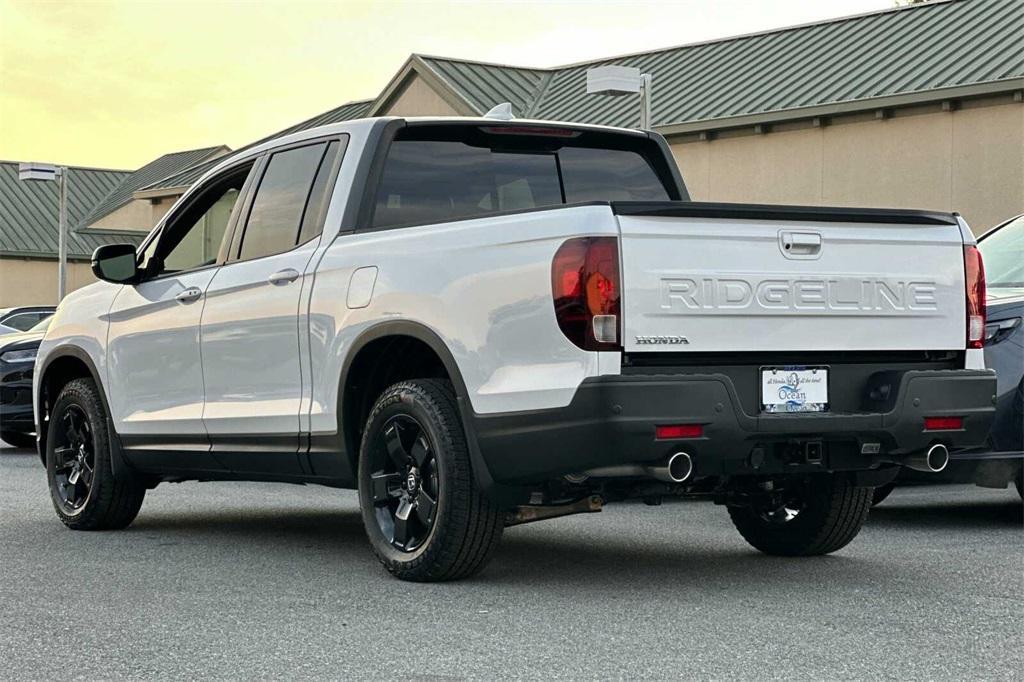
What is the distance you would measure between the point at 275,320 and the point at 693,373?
7.52 feet

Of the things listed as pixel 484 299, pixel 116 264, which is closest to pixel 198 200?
pixel 116 264

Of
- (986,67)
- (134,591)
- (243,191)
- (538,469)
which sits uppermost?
(986,67)

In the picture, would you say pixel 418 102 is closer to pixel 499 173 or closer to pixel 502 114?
pixel 502 114

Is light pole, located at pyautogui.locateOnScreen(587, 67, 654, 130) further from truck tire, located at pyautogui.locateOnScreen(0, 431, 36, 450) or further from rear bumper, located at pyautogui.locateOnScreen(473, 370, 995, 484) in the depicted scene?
rear bumper, located at pyautogui.locateOnScreen(473, 370, 995, 484)

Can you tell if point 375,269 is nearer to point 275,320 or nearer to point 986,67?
point 275,320

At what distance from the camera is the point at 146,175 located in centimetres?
6297

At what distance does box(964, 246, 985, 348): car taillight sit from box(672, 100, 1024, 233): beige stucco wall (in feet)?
56.7

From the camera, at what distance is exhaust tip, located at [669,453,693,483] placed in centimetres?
599

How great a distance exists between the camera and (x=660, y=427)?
19.4ft

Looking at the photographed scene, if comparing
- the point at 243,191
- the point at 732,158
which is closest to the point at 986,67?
the point at 732,158

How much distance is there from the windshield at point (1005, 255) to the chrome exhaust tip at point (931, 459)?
299 centimetres

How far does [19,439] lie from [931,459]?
12.5 meters

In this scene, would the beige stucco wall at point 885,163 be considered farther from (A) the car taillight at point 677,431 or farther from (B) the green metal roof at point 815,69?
(A) the car taillight at point 677,431

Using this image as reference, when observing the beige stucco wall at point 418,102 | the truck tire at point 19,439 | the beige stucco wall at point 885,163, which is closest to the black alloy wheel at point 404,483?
the truck tire at point 19,439
